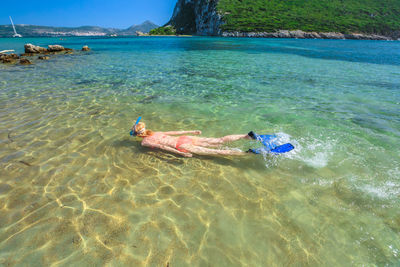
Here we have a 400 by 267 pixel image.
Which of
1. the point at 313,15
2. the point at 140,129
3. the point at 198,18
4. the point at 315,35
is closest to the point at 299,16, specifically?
the point at 313,15

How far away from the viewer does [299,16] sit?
104375 millimetres

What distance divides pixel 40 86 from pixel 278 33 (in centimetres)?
9865

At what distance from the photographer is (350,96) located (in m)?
10.3

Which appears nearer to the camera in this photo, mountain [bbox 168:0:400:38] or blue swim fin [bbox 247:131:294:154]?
blue swim fin [bbox 247:131:294:154]

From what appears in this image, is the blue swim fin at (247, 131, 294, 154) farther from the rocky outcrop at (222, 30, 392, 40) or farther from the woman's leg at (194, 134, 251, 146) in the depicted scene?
the rocky outcrop at (222, 30, 392, 40)

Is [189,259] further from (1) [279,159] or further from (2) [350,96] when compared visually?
(2) [350,96]

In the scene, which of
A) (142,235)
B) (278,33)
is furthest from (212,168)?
(278,33)

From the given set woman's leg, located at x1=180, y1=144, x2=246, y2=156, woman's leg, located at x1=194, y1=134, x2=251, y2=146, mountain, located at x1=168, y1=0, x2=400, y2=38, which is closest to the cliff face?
mountain, located at x1=168, y1=0, x2=400, y2=38

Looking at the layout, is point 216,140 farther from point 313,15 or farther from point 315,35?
point 313,15

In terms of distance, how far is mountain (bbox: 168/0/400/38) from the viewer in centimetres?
9069

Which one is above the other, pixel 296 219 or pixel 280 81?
pixel 280 81

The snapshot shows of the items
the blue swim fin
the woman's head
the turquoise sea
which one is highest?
the woman's head

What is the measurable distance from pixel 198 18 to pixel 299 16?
60.1 meters

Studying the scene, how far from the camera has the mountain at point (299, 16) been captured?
9069cm
